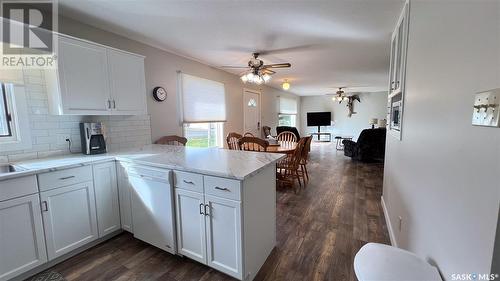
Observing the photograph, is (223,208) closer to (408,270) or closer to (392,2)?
(408,270)

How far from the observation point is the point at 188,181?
1.67 m

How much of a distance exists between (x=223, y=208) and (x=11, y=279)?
1.73 m

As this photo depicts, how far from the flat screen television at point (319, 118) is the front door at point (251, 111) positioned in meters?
4.99

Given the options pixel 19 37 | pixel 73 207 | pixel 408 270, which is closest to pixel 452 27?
pixel 408 270

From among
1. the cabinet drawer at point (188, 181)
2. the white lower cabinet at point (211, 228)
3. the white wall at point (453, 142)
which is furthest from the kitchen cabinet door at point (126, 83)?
the white wall at point (453, 142)

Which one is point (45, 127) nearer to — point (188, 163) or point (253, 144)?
point (188, 163)

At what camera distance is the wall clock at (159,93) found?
3184 millimetres

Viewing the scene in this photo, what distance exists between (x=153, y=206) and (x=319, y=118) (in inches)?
380

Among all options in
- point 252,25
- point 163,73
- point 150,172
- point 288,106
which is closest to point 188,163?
point 150,172

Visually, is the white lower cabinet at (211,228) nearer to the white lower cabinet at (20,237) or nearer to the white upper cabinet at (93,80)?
the white lower cabinet at (20,237)

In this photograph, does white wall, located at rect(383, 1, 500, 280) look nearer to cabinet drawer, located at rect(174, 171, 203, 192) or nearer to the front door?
cabinet drawer, located at rect(174, 171, 203, 192)

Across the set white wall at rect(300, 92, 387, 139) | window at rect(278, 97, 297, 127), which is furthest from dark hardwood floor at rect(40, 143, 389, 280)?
white wall at rect(300, 92, 387, 139)

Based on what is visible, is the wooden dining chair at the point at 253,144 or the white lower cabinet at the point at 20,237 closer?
the white lower cabinet at the point at 20,237

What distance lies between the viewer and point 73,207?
6.23ft
